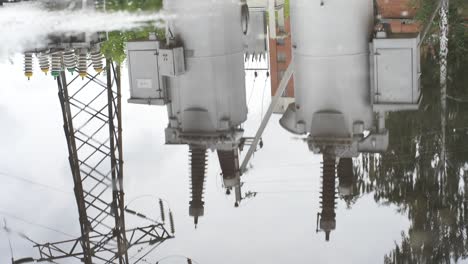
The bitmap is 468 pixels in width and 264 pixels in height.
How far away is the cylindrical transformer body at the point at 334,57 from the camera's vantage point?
3.67 metres

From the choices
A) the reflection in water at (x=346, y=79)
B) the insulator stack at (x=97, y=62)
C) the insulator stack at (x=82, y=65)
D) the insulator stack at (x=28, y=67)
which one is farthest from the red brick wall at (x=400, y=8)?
the reflection in water at (x=346, y=79)

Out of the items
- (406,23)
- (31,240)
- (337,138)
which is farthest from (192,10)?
(406,23)

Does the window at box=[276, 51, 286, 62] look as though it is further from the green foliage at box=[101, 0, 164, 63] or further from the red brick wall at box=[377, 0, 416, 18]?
the red brick wall at box=[377, 0, 416, 18]

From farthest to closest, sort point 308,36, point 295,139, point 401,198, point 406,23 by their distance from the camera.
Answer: point 406,23, point 401,198, point 295,139, point 308,36

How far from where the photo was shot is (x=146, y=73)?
408 cm

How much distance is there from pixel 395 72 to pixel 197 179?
45.0 inches

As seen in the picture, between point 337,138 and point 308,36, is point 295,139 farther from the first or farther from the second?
point 308,36

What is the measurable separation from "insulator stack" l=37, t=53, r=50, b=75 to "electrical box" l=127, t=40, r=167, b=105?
738 millimetres

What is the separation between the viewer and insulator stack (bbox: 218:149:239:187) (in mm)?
4062

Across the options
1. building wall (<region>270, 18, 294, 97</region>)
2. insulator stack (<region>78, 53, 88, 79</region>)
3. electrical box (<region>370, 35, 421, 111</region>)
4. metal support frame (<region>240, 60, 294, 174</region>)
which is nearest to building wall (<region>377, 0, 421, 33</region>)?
building wall (<region>270, 18, 294, 97</region>)

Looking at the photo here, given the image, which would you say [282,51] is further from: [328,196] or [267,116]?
[328,196]

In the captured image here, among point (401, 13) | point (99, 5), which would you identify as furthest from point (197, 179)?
point (401, 13)

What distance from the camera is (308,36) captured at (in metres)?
3.74

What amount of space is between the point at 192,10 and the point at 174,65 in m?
0.30
